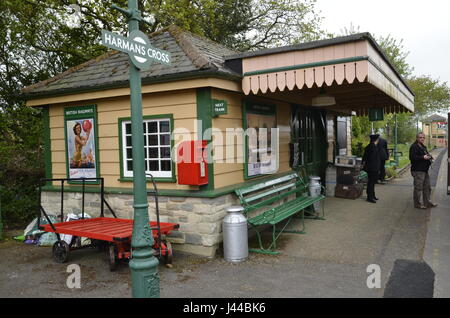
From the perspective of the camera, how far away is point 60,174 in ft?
25.2

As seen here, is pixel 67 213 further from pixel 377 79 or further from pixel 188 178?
pixel 377 79

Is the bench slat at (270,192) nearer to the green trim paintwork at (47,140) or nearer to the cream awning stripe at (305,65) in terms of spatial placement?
the cream awning stripe at (305,65)

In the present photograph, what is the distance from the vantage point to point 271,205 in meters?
7.82

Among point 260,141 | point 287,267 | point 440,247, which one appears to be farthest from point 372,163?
point 287,267

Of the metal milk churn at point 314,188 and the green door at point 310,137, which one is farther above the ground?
the green door at point 310,137

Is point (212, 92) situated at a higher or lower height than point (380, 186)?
higher

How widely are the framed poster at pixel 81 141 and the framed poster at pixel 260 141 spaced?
284 centimetres

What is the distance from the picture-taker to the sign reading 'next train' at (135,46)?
10.7 feet

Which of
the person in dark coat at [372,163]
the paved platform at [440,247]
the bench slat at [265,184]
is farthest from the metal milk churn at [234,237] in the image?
the person in dark coat at [372,163]

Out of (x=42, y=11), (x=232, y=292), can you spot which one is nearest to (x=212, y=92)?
(x=232, y=292)

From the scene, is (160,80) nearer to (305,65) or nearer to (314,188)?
(305,65)

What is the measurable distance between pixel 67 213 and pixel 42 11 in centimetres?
923

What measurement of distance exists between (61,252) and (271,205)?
403 centimetres

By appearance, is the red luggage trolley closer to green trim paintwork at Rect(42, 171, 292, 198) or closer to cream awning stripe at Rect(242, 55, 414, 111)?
green trim paintwork at Rect(42, 171, 292, 198)
